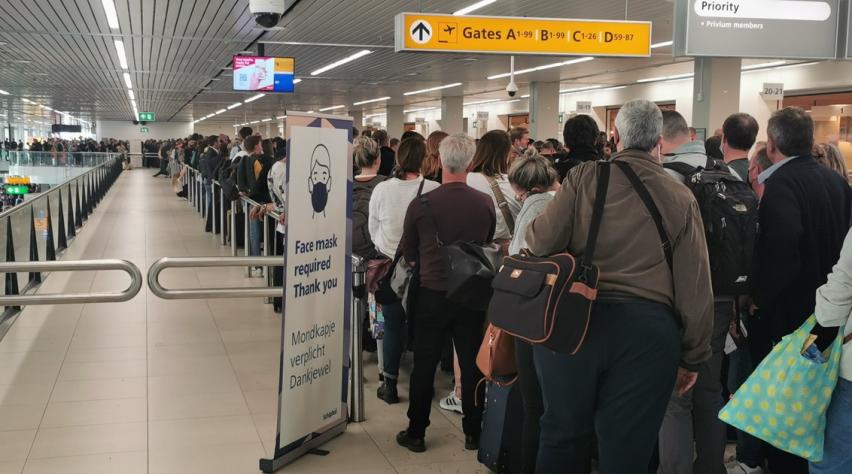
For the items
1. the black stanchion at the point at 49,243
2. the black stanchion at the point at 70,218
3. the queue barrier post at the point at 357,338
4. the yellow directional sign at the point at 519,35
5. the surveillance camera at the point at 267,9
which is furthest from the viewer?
the black stanchion at the point at 70,218

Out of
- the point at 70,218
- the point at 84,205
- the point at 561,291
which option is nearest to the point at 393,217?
the point at 561,291

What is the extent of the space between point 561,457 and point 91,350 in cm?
412

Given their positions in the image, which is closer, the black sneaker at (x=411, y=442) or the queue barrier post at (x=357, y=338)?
the black sneaker at (x=411, y=442)

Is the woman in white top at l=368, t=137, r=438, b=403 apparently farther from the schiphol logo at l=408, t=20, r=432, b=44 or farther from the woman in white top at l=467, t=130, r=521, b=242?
the schiphol logo at l=408, t=20, r=432, b=44

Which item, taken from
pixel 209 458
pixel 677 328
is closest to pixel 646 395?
pixel 677 328

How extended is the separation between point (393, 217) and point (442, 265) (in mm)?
665

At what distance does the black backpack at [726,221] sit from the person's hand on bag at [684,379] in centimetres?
64

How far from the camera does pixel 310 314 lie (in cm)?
352

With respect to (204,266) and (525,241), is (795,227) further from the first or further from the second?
(204,266)

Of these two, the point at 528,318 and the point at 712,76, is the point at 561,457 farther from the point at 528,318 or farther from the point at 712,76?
the point at 712,76

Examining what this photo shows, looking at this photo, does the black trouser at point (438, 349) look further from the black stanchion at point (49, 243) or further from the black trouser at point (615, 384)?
the black stanchion at point (49, 243)

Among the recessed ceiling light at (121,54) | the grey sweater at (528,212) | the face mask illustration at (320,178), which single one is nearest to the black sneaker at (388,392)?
the face mask illustration at (320,178)

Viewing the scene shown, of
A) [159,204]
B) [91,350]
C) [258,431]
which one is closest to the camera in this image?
[258,431]

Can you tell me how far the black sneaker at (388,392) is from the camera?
4.40 metres
